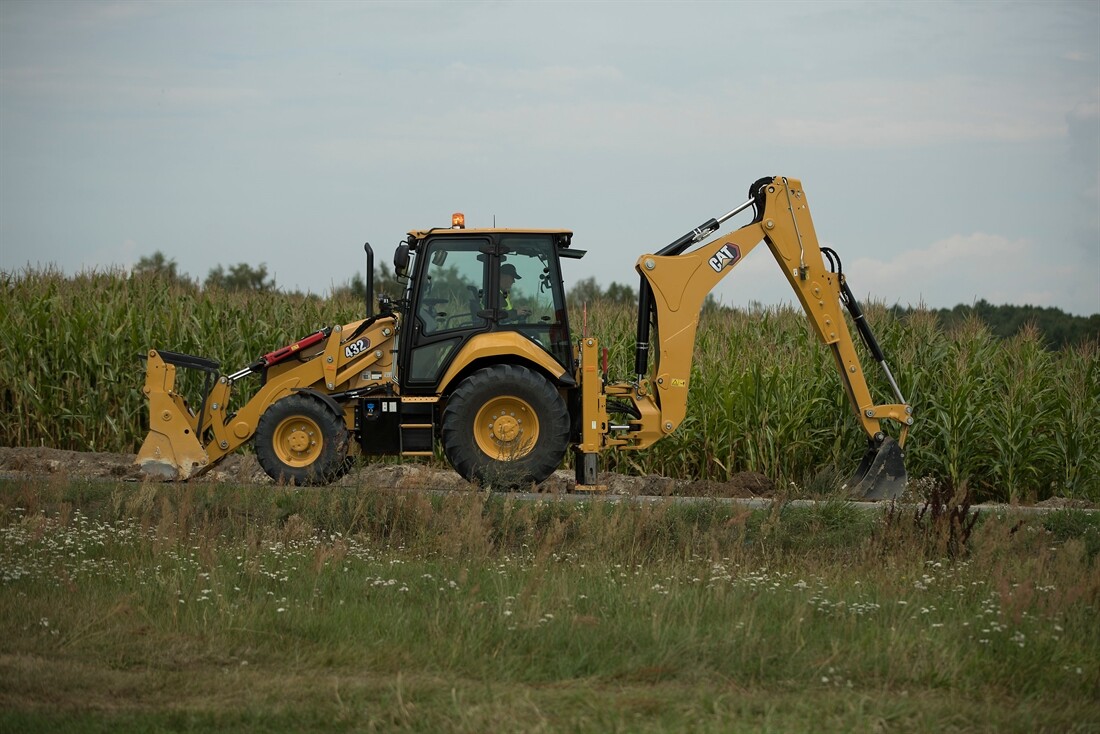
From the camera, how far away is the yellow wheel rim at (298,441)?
1205 centimetres

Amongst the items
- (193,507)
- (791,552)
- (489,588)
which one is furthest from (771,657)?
(193,507)

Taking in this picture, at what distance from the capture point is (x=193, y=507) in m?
9.68

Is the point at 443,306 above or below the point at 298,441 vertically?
above

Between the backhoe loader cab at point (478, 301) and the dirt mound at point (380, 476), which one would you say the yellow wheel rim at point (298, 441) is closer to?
the dirt mound at point (380, 476)

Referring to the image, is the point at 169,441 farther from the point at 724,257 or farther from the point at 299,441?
the point at 724,257

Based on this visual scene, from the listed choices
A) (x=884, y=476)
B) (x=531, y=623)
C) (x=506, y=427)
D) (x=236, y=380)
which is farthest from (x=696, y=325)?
(x=531, y=623)

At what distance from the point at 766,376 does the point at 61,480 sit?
7.90m

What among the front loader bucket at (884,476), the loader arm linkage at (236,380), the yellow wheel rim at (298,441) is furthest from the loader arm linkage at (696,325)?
the yellow wheel rim at (298,441)

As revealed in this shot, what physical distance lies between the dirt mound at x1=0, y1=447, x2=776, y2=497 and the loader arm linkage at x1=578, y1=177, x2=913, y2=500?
0.74 meters

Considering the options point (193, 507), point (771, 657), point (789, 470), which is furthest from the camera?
point (789, 470)

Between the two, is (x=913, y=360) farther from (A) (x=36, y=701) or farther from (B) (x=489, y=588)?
(A) (x=36, y=701)

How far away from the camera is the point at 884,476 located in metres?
12.1

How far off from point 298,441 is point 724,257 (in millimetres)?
4787

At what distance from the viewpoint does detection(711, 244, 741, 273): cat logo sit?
12086 mm
